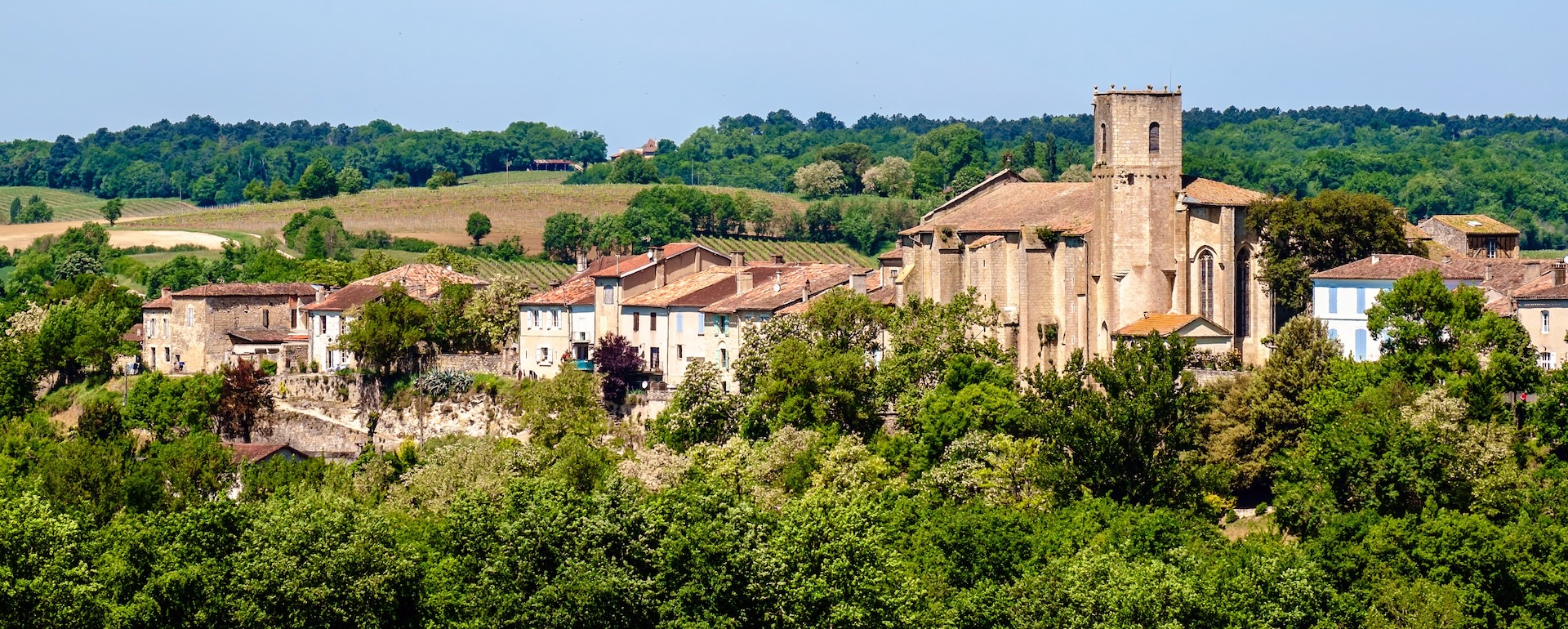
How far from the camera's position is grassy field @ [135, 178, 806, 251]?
15338 centimetres

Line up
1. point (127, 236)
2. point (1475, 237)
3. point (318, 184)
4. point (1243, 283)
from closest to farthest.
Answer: point (1243, 283) < point (1475, 237) < point (127, 236) < point (318, 184)

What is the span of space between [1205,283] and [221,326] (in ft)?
137

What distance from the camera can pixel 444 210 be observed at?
162875 mm

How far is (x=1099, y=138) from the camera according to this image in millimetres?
74312

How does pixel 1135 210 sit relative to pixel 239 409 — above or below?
above

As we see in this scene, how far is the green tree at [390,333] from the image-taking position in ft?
283

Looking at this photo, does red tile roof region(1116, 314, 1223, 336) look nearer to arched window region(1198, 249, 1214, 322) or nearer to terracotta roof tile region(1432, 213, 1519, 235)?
arched window region(1198, 249, 1214, 322)

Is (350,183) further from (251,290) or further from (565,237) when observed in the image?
(251,290)

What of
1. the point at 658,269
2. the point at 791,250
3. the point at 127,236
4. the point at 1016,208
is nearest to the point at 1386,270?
the point at 1016,208

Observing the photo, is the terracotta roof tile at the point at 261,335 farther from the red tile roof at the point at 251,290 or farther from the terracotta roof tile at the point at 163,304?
the terracotta roof tile at the point at 163,304

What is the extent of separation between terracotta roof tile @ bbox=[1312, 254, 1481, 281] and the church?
264 centimetres

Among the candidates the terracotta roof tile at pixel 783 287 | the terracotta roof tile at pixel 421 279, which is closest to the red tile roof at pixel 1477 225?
the terracotta roof tile at pixel 783 287

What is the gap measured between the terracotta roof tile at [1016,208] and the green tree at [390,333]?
18.4 meters

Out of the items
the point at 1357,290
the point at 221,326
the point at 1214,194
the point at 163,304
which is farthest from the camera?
the point at 163,304
